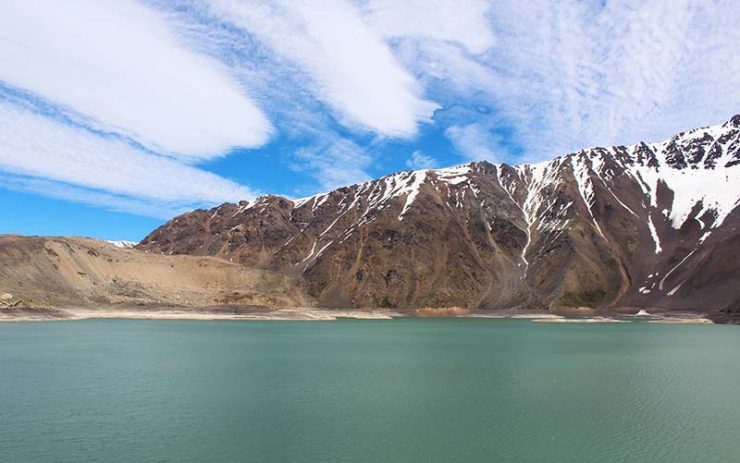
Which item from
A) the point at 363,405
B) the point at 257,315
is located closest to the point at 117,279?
the point at 257,315

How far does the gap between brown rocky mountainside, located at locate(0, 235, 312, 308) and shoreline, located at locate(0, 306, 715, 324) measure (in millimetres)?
4302

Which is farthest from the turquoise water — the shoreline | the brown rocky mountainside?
the brown rocky mountainside

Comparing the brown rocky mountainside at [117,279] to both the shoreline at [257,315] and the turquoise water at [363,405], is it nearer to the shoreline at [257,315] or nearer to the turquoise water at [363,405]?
the shoreline at [257,315]

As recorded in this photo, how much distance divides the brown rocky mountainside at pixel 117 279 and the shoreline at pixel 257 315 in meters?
4.30

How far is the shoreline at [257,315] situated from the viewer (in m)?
104

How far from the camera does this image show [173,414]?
2933cm

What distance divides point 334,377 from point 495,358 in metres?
20.3

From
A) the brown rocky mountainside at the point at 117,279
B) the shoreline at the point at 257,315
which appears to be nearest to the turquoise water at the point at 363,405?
the shoreline at the point at 257,315

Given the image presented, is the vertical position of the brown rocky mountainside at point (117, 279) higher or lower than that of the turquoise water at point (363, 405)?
higher

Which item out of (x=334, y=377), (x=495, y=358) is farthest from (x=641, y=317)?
(x=334, y=377)

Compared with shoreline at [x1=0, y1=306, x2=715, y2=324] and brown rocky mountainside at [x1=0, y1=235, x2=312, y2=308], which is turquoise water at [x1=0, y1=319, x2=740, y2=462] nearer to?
shoreline at [x1=0, y1=306, x2=715, y2=324]

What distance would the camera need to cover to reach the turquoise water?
76.6 ft

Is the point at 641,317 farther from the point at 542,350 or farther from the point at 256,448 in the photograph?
the point at 256,448

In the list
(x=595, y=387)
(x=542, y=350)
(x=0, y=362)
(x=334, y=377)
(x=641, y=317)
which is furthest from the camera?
(x=641, y=317)
